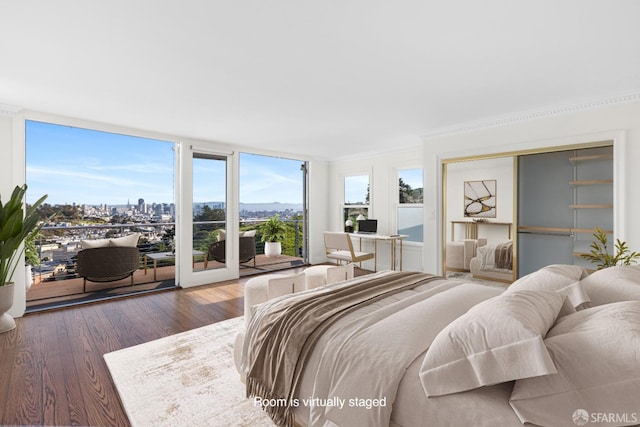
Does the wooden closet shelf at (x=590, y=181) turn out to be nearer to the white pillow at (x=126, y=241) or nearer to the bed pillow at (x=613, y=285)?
the bed pillow at (x=613, y=285)

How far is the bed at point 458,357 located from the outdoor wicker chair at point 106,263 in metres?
3.77

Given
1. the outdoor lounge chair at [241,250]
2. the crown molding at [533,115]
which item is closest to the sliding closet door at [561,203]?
the crown molding at [533,115]

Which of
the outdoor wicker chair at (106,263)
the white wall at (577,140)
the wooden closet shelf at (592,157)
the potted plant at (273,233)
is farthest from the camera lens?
the potted plant at (273,233)

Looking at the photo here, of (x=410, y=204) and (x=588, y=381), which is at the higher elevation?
(x=410, y=204)

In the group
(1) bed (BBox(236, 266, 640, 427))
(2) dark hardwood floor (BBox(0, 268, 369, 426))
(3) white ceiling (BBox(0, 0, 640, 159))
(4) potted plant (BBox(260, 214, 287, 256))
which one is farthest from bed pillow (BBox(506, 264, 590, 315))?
(4) potted plant (BBox(260, 214, 287, 256))

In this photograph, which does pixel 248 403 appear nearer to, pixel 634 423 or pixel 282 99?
pixel 634 423

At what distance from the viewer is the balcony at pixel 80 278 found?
459 cm

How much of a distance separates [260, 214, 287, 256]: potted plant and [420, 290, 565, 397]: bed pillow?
6139 millimetres

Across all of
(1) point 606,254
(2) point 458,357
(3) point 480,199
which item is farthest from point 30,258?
(1) point 606,254

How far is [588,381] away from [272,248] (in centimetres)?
662

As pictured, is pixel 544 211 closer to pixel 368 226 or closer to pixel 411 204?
pixel 411 204

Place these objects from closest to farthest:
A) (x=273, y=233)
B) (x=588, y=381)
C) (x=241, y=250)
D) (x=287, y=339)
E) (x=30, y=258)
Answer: (x=588, y=381) < (x=287, y=339) < (x=30, y=258) < (x=241, y=250) < (x=273, y=233)

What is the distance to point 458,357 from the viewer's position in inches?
44.0

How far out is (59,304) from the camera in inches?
163
